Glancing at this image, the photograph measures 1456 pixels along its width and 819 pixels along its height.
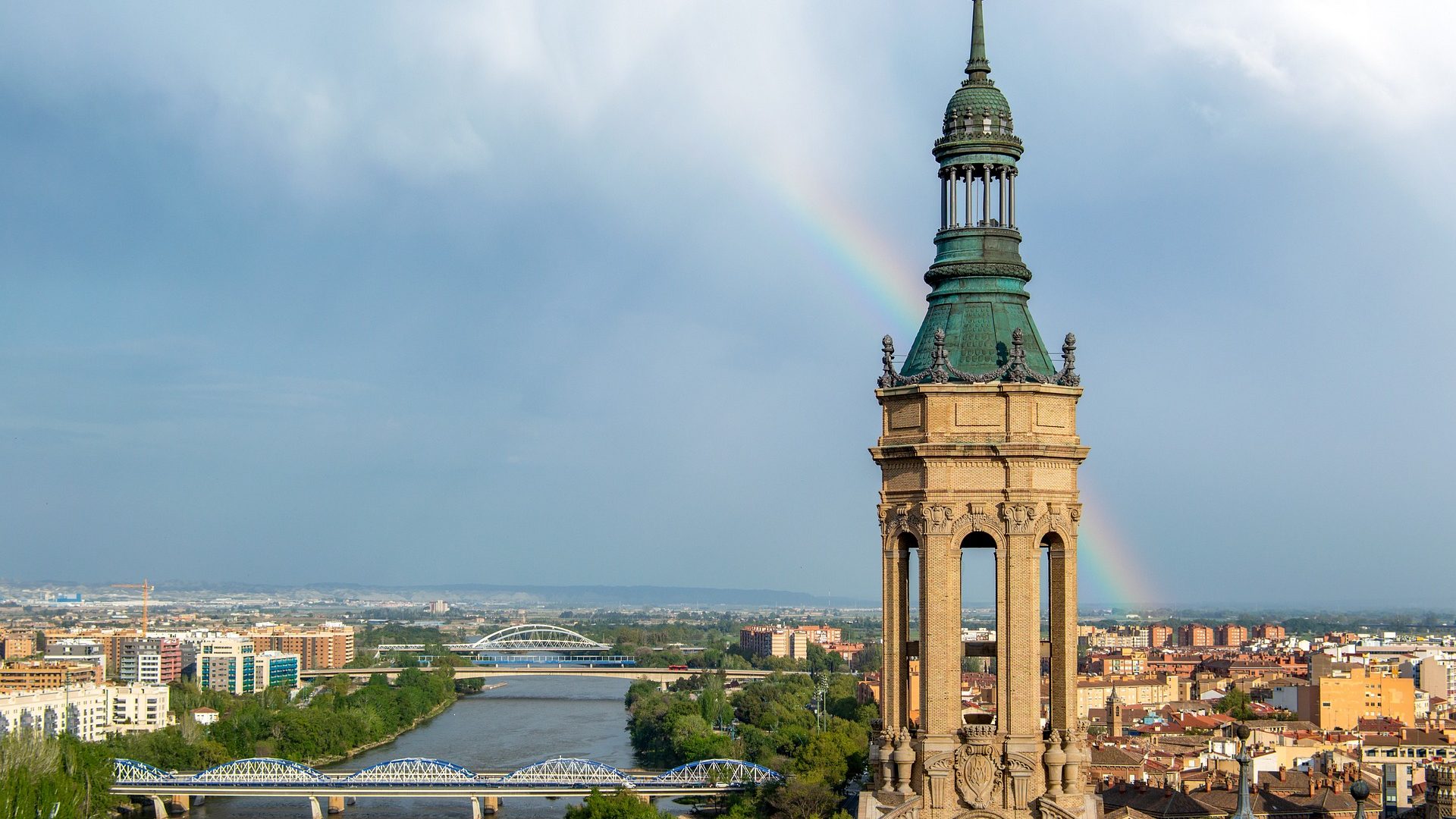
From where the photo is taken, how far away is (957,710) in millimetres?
15328

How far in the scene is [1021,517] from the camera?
1541 cm

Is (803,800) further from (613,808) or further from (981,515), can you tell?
(981,515)

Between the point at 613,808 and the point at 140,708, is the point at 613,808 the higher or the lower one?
the higher one

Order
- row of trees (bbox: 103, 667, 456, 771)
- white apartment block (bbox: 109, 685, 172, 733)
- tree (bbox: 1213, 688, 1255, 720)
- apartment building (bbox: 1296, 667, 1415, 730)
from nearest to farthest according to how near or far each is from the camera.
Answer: row of trees (bbox: 103, 667, 456, 771), apartment building (bbox: 1296, 667, 1415, 730), tree (bbox: 1213, 688, 1255, 720), white apartment block (bbox: 109, 685, 172, 733)

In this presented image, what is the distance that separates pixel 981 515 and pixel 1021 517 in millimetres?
336

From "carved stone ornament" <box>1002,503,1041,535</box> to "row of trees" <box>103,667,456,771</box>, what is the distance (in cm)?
8592

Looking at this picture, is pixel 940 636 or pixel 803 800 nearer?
pixel 940 636

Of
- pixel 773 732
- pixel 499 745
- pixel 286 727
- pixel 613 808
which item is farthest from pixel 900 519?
pixel 499 745

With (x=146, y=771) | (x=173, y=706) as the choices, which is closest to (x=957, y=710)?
(x=146, y=771)

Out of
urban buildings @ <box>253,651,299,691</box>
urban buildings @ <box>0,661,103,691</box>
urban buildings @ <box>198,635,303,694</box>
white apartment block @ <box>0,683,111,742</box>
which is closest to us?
white apartment block @ <box>0,683,111,742</box>

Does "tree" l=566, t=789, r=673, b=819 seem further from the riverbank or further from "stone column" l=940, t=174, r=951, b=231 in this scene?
"stone column" l=940, t=174, r=951, b=231

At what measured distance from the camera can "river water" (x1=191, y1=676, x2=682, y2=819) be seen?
95562mm

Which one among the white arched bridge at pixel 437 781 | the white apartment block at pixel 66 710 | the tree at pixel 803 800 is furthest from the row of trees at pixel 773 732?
the white apartment block at pixel 66 710

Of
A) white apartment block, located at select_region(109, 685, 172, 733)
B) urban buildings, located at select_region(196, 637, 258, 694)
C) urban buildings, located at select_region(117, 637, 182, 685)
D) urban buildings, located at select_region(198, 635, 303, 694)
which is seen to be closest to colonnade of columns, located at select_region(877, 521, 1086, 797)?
white apartment block, located at select_region(109, 685, 172, 733)
